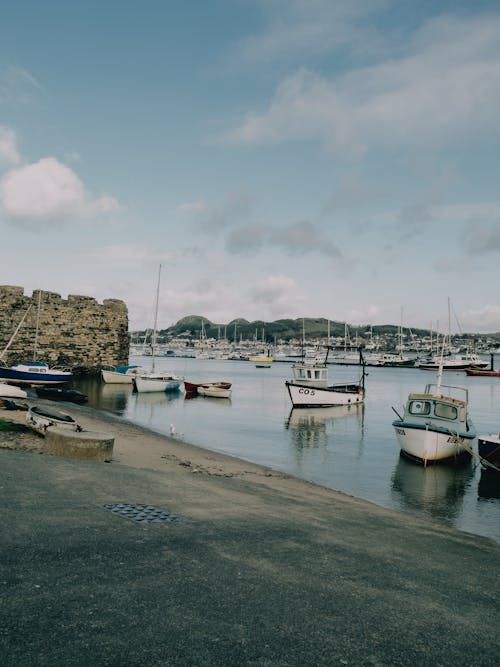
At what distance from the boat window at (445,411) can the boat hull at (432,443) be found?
1.03 meters

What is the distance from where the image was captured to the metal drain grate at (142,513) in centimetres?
802

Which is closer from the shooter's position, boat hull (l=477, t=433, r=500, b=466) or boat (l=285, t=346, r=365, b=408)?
boat hull (l=477, t=433, r=500, b=466)

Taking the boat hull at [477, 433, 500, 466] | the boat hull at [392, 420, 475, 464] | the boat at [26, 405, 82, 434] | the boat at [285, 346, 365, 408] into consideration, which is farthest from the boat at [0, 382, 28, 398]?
the boat hull at [477, 433, 500, 466]

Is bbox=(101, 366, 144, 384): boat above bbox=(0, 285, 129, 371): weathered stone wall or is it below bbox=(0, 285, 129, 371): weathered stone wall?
below

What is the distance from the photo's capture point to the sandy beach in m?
4.30

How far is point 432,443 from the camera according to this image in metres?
21.8

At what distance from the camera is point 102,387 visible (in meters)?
51.2

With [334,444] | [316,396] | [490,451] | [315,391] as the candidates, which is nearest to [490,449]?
[490,451]

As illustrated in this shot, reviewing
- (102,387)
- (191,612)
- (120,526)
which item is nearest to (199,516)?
(120,526)

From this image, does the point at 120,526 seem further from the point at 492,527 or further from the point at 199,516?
the point at 492,527

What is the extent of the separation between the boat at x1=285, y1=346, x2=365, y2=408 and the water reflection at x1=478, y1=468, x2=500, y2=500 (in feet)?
75.2

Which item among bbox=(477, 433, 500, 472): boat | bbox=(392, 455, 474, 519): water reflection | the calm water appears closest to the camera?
bbox=(392, 455, 474, 519): water reflection

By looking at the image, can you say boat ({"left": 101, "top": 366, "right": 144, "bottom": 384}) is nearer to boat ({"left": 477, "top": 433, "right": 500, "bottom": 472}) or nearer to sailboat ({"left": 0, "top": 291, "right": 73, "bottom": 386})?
sailboat ({"left": 0, "top": 291, "right": 73, "bottom": 386})

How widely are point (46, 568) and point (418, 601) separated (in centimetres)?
433
